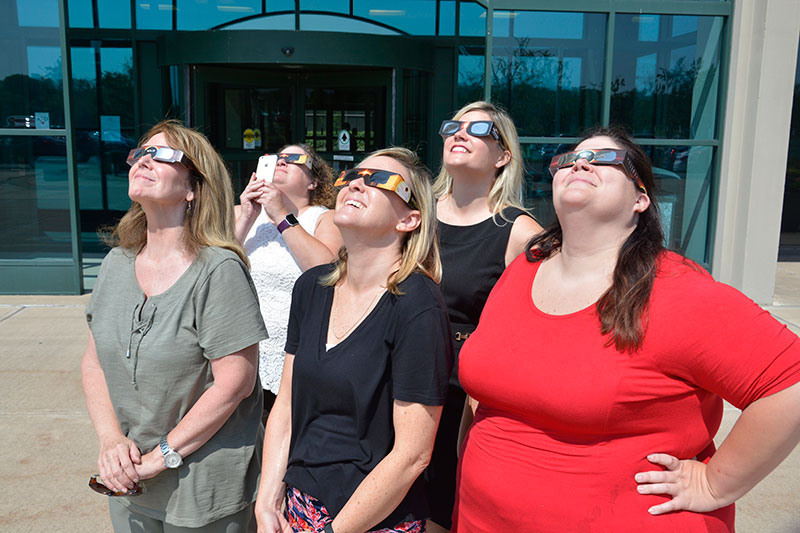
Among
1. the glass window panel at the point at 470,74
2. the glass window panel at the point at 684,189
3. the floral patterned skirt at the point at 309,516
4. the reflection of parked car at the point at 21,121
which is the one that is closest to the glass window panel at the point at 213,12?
the glass window panel at the point at 470,74

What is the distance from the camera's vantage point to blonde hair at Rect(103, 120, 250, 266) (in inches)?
94.4

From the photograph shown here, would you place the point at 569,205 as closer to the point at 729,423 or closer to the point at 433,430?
the point at 433,430

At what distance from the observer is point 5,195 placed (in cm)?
793

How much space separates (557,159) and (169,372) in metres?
1.43

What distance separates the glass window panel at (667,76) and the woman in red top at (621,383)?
629cm

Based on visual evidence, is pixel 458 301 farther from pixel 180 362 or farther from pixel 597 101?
pixel 597 101

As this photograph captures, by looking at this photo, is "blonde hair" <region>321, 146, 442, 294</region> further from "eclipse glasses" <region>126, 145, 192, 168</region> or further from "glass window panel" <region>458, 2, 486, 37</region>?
"glass window panel" <region>458, 2, 486, 37</region>

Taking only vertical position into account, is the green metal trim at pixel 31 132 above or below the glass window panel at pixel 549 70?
below

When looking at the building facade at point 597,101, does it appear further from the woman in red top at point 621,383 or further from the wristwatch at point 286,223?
the woman in red top at point 621,383

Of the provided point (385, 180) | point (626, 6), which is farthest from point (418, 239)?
point (626, 6)

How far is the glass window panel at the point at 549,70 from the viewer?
7.55 meters

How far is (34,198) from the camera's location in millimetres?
7988

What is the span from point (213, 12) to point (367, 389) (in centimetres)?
1048

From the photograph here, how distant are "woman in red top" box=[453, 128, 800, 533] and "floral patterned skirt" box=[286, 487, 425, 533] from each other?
18 centimetres
